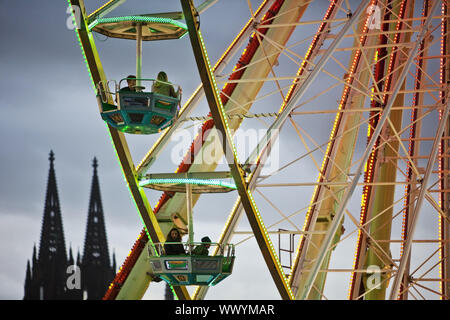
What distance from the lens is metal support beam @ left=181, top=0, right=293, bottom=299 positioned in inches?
939

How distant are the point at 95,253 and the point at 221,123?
49.9m

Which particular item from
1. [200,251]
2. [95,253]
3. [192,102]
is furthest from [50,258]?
[200,251]

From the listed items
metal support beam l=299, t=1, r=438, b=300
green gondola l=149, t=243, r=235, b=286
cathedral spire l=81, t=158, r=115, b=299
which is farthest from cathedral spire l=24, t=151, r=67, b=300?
green gondola l=149, t=243, r=235, b=286

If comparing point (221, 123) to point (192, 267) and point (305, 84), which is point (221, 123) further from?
point (192, 267)

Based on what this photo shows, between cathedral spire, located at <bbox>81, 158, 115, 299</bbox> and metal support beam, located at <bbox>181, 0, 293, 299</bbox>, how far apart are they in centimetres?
4273

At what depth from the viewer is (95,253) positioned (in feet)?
240

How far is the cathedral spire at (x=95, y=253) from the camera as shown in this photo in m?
69.8

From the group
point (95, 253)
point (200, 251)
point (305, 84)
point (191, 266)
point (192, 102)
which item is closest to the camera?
point (191, 266)

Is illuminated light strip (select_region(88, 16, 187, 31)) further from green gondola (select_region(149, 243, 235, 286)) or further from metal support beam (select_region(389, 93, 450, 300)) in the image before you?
metal support beam (select_region(389, 93, 450, 300))

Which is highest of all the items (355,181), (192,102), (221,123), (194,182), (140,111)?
(192,102)

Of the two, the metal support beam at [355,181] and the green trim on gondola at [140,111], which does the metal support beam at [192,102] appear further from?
the metal support beam at [355,181]

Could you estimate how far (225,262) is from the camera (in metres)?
24.2
